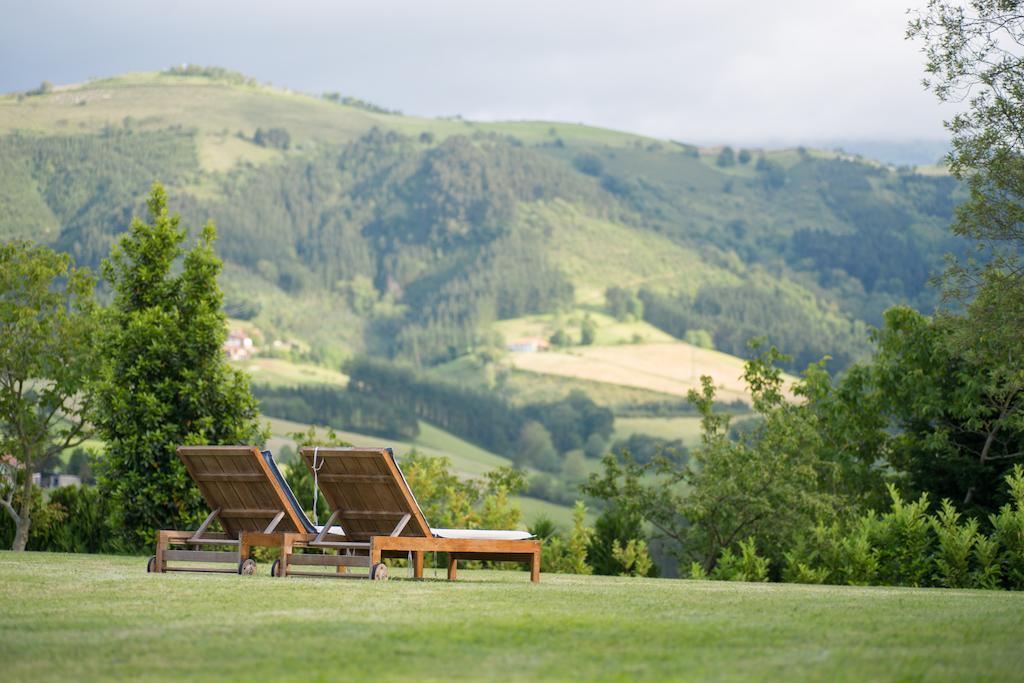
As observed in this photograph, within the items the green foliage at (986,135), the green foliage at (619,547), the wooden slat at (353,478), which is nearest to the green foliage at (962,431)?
the green foliage at (986,135)

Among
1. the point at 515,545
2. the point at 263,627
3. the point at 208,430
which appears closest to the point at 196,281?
the point at 208,430

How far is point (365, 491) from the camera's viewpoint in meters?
10.6

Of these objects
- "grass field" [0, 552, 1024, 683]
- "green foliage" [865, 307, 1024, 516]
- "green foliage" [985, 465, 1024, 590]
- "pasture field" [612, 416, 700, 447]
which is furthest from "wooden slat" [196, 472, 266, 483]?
"pasture field" [612, 416, 700, 447]

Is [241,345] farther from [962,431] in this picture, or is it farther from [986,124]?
[986,124]

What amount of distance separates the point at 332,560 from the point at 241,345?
445 feet

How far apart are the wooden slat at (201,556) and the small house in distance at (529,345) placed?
14843cm

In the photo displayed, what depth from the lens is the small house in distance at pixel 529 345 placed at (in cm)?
16000

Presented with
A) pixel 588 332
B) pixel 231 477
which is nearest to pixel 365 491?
pixel 231 477

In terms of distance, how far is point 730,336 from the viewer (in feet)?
529

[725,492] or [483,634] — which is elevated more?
[483,634]

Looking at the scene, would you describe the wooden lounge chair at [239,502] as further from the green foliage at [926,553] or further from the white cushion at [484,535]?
the green foliage at [926,553]

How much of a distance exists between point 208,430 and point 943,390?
42.7 feet

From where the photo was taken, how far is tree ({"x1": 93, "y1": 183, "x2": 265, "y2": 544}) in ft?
51.6

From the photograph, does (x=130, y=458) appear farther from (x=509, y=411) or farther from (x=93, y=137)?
(x=93, y=137)
